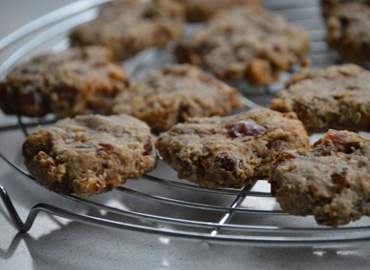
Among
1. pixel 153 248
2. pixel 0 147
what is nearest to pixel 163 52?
pixel 0 147

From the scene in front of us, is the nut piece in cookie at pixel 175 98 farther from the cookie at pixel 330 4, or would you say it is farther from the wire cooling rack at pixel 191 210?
the cookie at pixel 330 4

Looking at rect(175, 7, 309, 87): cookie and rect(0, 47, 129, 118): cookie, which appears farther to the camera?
rect(175, 7, 309, 87): cookie

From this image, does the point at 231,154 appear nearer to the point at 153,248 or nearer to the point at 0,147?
the point at 153,248

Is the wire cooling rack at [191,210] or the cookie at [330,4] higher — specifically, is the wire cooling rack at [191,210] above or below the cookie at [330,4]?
below

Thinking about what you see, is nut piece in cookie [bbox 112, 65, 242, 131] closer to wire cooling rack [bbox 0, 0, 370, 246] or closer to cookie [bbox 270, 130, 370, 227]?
wire cooling rack [bbox 0, 0, 370, 246]

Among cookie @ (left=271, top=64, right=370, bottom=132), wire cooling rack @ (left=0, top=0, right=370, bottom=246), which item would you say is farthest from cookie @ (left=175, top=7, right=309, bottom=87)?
cookie @ (left=271, top=64, right=370, bottom=132)

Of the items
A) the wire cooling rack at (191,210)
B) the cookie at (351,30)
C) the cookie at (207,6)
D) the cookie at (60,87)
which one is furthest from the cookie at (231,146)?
the cookie at (207,6)

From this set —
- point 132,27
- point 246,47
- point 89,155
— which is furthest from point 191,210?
point 132,27
